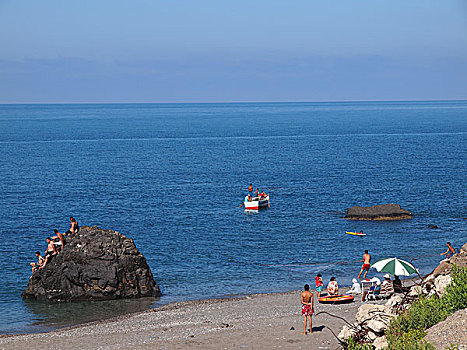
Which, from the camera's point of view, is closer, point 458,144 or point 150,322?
point 150,322

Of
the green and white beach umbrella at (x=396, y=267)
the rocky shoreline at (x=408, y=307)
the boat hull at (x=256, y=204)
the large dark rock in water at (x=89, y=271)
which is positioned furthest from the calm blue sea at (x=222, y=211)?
the rocky shoreline at (x=408, y=307)

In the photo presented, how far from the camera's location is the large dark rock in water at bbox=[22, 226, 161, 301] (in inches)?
1356

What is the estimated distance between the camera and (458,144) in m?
148

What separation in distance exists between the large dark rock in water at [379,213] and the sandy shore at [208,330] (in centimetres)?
2967

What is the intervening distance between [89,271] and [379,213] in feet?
115

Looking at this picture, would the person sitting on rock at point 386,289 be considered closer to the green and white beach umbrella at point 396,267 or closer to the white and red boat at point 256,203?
the green and white beach umbrella at point 396,267

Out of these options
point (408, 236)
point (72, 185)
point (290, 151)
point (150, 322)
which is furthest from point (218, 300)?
point (290, 151)

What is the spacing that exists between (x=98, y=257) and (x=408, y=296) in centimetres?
2077

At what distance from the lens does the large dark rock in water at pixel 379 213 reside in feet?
198

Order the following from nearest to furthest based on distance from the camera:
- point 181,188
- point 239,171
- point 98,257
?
point 98,257
point 181,188
point 239,171

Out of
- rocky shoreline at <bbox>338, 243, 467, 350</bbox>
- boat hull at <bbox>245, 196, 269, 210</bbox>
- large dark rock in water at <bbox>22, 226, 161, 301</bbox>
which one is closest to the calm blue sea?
large dark rock in water at <bbox>22, 226, 161, 301</bbox>

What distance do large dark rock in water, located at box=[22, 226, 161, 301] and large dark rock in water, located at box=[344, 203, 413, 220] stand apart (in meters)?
31.3

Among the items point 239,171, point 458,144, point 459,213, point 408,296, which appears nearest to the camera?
point 408,296

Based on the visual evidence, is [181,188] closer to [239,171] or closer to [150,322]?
[239,171]
